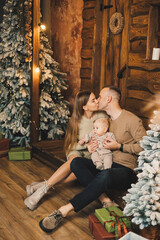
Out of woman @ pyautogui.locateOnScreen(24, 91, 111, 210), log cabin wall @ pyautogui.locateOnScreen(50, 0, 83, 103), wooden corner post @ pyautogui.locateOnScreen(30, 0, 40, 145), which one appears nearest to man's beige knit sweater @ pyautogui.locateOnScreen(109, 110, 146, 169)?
woman @ pyautogui.locateOnScreen(24, 91, 111, 210)

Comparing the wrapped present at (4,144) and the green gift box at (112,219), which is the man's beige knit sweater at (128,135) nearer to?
the green gift box at (112,219)

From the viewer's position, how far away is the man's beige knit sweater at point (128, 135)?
9.63 ft

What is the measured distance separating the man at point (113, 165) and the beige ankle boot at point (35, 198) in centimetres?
37

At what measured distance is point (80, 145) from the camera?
3410 mm

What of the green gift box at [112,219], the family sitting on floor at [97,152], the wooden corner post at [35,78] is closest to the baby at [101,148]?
the family sitting on floor at [97,152]

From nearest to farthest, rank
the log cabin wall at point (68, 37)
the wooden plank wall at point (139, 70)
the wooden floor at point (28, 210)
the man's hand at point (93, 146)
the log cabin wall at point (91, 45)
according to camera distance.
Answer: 1. the wooden floor at point (28, 210)
2. the man's hand at point (93, 146)
3. the wooden plank wall at point (139, 70)
4. the log cabin wall at point (91, 45)
5. the log cabin wall at point (68, 37)

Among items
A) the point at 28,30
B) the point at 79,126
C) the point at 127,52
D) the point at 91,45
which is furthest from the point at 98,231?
the point at 91,45

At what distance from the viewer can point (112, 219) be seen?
251cm

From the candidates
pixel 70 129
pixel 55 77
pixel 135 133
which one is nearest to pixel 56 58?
pixel 55 77

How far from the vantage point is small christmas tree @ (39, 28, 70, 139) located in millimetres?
5047

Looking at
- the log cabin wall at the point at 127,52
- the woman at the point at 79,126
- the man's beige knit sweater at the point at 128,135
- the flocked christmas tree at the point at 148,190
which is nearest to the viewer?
the flocked christmas tree at the point at 148,190

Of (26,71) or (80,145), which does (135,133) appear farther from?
(26,71)

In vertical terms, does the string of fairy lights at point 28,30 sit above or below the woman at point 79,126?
above

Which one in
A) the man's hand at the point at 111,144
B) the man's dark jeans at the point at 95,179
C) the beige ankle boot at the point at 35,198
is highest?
the man's hand at the point at 111,144
